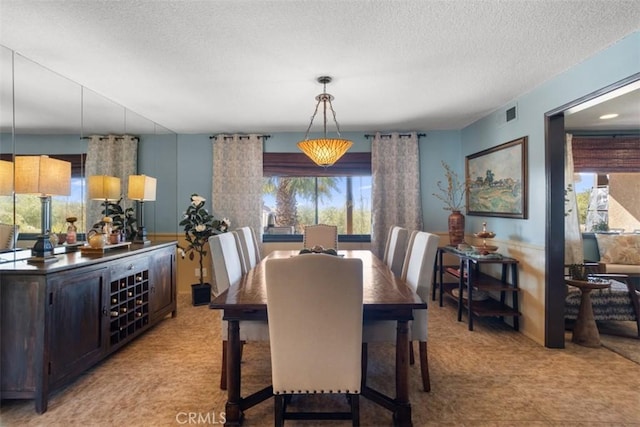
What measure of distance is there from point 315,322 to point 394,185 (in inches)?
136

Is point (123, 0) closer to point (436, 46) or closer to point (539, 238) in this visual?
point (436, 46)

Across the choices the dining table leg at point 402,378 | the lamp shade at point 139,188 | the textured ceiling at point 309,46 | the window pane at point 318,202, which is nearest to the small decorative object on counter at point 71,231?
the lamp shade at point 139,188

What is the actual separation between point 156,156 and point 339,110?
269 cm

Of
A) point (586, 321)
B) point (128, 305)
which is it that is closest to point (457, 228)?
point (586, 321)

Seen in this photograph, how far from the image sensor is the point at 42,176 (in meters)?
2.55

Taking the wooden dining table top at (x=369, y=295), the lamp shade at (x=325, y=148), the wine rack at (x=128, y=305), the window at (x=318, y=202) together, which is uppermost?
the lamp shade at (x=325, y=148)

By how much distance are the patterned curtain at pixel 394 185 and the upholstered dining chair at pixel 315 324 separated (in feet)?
10.3

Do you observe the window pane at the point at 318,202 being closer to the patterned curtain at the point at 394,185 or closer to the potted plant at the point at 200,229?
the patterned curtain at the point at 394,185

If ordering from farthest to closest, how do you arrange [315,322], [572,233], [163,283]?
[572,233] < [163,283] < [315,322]

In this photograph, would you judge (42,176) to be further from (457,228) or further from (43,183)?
(457,228)

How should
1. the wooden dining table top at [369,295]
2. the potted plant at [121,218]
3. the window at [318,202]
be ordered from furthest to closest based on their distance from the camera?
1. the window at [318,202]
2. the potted plant at [121,218]
3. the wooden dining table top at [369,295]

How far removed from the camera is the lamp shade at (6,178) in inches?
89.9

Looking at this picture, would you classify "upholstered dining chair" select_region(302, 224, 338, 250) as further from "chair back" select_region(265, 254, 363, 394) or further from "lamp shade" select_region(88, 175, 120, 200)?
"chair back" select_region(265, 254, 363, 394)

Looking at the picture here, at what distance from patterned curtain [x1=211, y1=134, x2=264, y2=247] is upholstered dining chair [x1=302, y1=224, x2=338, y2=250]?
3.28 ft
